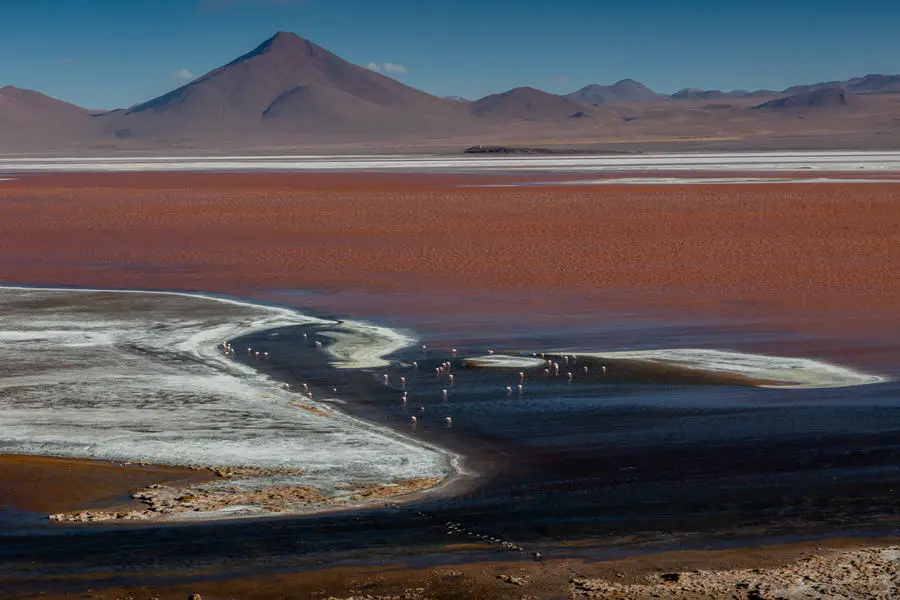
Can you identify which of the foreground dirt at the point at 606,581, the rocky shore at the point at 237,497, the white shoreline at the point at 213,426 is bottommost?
the white shoreline at the point at 213,426

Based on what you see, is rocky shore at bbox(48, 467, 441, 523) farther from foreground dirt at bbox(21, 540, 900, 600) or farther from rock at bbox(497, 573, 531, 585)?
rock at bbox(497, 573, 531, 585)

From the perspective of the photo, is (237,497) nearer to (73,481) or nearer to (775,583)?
(73,481)

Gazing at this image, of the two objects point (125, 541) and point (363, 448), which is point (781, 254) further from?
point (125, 541)

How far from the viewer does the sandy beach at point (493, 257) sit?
40.2 feet

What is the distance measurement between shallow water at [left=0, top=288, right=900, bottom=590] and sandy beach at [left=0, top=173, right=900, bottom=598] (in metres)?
0.59

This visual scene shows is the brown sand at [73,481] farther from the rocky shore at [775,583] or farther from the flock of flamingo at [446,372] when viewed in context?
the rocky shore at [775,583]

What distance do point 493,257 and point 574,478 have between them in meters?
19.7

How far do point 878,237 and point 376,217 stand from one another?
1609 centimetres

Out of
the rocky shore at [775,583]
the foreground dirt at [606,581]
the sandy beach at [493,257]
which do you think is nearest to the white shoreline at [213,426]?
the sandy beach at [493,257]

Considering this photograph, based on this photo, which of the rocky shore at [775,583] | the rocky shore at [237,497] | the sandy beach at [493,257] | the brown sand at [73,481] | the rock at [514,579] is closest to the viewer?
the rocky shore at [775,583]

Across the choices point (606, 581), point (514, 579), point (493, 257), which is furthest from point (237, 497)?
point (493, 257)

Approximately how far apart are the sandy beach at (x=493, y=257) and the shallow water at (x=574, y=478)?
587mm

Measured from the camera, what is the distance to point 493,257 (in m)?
31.4

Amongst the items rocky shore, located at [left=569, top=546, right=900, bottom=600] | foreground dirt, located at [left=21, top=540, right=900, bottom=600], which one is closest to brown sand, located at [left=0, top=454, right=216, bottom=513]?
foreground dirt, located at [left=21, top=540, right=900, bottom=600]
